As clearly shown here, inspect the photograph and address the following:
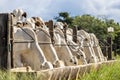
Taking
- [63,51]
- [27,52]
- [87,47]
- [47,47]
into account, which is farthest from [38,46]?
[87,47]

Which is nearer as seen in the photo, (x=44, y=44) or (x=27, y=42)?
(x=27, y=42)

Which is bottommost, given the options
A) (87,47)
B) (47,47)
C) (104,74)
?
(104,74)

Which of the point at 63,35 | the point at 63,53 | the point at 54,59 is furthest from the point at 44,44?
the point at 63,35

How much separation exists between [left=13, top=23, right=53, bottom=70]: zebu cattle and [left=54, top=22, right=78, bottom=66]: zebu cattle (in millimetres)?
1552

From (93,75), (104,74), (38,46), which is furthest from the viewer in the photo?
(104,74)

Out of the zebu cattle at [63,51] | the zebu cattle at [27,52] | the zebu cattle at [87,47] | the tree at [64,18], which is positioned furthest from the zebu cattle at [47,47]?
the tree at [64,18]

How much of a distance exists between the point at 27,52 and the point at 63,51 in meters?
1.99

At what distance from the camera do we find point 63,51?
378 inches

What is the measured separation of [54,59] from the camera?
8.16m

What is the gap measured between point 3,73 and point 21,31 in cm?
195

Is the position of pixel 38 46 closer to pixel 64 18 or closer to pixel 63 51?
pixel 63 51

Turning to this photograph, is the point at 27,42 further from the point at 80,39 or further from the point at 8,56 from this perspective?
the point at 80,39

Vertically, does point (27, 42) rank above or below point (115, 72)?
above

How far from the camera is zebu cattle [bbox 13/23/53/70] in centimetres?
743
